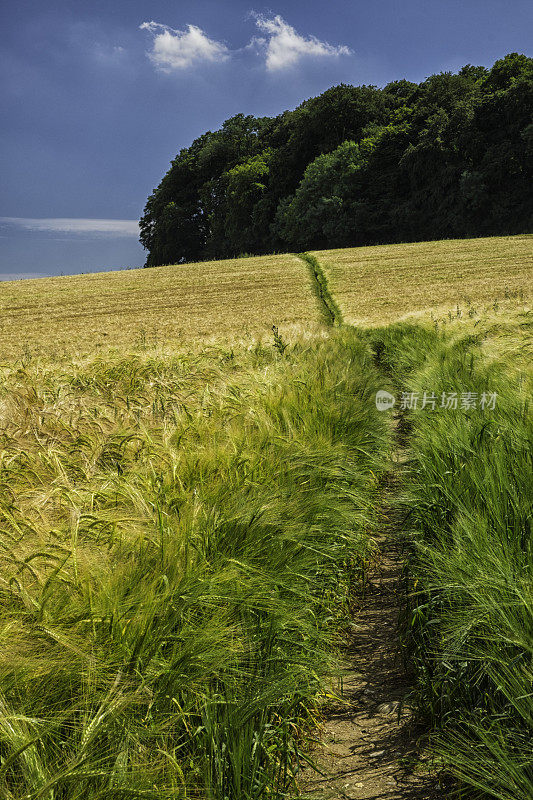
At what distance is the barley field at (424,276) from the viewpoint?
1562 cm

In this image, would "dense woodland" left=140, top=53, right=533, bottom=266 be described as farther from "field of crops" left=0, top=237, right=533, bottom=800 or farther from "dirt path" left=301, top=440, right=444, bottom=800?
"dirt path" left=301, top=440, right=444, bottom=800

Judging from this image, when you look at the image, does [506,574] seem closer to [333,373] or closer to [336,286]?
[333,373]

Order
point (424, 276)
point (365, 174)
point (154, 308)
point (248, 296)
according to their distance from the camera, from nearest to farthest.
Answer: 1. point (154, 308)
2. point (248, 296)
3. point (424, 276)
4. point (365, 174)

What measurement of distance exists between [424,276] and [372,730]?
22.0m

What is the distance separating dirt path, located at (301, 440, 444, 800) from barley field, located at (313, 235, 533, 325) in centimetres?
1051

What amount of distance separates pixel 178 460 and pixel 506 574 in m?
1.31

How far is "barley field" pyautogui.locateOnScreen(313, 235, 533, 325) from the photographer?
51.2 ft

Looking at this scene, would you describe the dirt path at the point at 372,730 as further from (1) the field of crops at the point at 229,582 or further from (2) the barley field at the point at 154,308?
(2) the barley field at the point at 154,308

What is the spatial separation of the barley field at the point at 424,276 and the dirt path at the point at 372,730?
10508 mm

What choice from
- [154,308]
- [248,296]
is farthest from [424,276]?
[154,308]

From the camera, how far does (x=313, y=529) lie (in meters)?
2.00

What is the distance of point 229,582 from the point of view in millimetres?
1563

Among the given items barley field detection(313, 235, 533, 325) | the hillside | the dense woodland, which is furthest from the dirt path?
the dense woodland

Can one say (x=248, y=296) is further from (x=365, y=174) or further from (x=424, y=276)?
(x=365, y=174)
